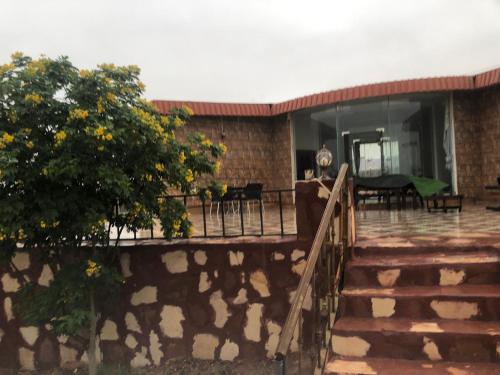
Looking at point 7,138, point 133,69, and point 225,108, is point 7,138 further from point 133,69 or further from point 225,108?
point 225,108

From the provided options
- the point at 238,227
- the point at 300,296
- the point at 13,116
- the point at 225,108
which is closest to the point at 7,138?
the point at 13,116

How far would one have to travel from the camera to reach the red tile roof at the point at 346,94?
30.8 ft

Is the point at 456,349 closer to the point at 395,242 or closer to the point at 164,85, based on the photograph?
the point at 395,242

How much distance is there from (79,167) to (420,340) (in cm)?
273

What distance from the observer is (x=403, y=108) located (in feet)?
34.1

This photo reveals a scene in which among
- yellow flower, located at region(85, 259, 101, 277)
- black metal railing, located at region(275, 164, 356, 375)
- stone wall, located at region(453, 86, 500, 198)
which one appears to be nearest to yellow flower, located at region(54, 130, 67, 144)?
yellow flower, located at region(85, 259, 101, 277)

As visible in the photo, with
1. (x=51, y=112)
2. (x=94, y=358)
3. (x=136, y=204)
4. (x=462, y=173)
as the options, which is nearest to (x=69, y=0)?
(x=51, y=112)

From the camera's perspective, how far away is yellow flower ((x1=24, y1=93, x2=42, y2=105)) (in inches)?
125

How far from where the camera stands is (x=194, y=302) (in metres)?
4.18

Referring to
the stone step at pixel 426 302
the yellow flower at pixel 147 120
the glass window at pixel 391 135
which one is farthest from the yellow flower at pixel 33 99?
the glass window at pixel 391 135

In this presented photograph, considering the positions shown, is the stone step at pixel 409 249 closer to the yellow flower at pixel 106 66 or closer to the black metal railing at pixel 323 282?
the black metal railing at pixel 323 282

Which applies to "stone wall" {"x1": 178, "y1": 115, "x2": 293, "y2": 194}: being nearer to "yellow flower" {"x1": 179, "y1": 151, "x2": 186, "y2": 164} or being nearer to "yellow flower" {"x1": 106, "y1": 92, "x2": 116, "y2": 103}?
"yellow flower" {"x1": 179, "y1": 151, "x2": 186, "y2": 164}

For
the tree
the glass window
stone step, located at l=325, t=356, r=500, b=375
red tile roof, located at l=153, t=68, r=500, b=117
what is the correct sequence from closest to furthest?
1. stone step, located at l=325, t=356, r=500, b=375
2. the tree
3. red tile roof, located at l=153, t=68, r=500, b=117
4. the glass window

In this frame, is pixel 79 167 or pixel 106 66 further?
pixel 106 66
